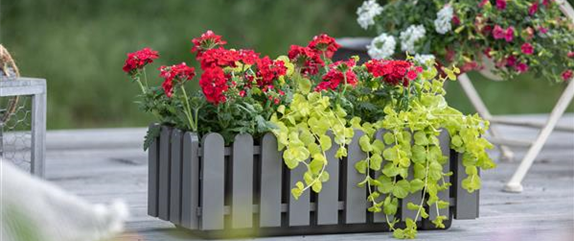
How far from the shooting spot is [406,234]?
11.0ft

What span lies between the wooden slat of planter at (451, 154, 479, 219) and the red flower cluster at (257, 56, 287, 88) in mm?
620

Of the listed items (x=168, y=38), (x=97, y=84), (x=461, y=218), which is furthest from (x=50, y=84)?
(x=461, y=218)

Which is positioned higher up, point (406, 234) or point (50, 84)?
point (50, 84)

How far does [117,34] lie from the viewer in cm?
762

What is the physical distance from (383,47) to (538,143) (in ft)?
2.48

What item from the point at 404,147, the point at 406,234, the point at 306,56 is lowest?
the point at 406,234

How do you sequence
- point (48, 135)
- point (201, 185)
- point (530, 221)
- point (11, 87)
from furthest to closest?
point (48, 135)
point (530, 221)
point (11, 87)
point (201, 185)

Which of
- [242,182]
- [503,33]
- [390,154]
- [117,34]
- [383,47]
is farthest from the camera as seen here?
[117,34]

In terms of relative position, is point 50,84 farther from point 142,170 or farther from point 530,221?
point 530,221

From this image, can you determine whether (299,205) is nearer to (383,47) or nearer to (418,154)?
(418,154)

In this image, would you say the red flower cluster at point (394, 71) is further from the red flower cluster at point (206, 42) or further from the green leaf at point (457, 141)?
the red flower cluster at point (206, 42)

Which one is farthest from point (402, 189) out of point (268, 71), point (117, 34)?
point (117, 34)

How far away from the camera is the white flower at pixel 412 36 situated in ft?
15.5

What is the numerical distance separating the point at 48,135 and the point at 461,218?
3274 millimetres
